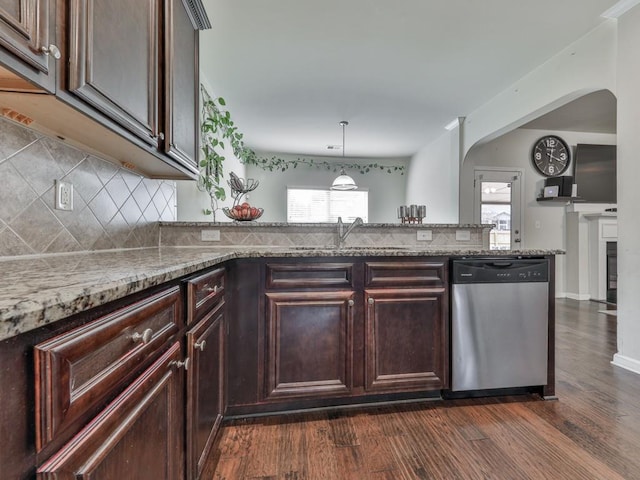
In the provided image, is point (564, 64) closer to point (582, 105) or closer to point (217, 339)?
point (582, 105)

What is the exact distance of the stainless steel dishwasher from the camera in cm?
180

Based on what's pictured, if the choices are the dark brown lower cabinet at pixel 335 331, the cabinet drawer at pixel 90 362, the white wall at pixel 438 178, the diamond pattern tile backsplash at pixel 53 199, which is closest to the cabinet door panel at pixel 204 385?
the dark brown lower cabinet at pixel 335 331

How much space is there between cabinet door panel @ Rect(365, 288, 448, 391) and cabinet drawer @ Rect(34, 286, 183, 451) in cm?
119

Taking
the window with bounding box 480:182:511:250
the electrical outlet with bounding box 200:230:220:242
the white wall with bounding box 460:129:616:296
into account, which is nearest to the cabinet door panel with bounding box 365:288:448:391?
the electrical outlet with bounding box 200:230:220:242

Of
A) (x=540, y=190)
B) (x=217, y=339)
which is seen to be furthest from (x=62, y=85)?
(x=540, y=190)

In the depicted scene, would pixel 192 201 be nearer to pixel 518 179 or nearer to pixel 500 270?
pixel 500 270

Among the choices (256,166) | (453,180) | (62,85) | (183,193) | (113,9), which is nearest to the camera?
(62,85)

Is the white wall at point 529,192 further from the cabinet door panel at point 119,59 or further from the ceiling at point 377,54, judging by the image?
the cabinet door panel at point 119,59

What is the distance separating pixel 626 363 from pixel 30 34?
11.7ft

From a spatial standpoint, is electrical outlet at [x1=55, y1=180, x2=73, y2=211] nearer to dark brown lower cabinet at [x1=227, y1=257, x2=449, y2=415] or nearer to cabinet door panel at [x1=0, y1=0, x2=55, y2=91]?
cabinet door panel at [x1=0, y1=0, x2=55, y2=91]

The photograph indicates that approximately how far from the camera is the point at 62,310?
0.47 metres

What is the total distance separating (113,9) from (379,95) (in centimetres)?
340

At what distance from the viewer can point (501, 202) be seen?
16.6 ft

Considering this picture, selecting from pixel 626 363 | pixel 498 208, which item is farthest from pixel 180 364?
pixel 498 208
